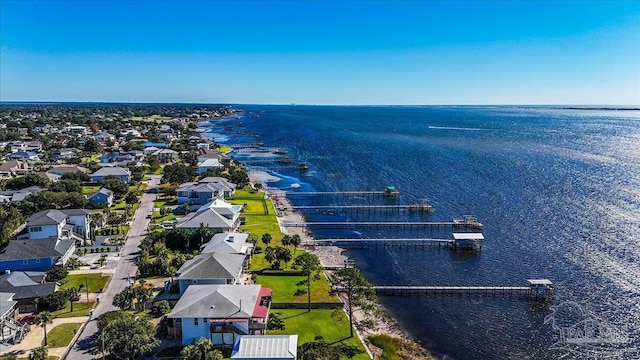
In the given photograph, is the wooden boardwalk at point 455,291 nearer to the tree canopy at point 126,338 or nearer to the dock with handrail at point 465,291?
the dock with handrail at point 465,291

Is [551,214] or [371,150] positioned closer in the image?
[551,214]

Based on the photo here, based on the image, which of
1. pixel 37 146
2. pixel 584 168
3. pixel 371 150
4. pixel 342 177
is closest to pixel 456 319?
pixel 342 177

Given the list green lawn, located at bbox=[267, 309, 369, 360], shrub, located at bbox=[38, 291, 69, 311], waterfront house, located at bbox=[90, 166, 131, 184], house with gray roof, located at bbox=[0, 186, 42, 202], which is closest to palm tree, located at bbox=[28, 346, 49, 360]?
shrub, located at bbox=[38, 291, 69, 311]

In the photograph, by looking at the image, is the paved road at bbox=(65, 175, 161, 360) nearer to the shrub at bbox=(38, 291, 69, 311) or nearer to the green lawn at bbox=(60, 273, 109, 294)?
the green lawn at bbox=(60, 273, 109, 294)

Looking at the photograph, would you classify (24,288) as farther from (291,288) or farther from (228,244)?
(291,288)

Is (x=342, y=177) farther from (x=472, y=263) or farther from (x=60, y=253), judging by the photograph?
(x=60, y=253)
